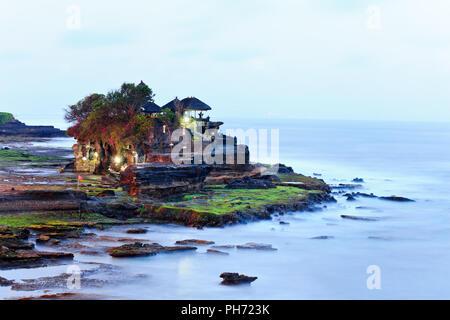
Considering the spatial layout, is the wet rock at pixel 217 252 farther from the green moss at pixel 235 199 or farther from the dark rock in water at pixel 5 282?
the dark rock in water at pixel 5 282

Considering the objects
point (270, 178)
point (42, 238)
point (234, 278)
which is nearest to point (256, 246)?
point (234, 278)

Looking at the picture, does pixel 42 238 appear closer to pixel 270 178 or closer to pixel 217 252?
pixel 217 252

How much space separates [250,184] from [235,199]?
7169 mm

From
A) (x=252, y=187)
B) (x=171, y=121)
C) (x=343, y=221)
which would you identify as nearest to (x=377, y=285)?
(x=343, y=221)

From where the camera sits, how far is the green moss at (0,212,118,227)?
33.9 meters

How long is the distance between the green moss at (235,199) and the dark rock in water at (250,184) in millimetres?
748

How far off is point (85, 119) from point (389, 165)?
50.1m

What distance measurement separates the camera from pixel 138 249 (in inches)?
1165

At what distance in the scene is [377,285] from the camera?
94.7 feet

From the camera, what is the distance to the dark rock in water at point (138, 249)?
28914 mm

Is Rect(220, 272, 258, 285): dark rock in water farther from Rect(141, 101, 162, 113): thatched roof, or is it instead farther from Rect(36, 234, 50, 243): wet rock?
Rect(141, 101, 162, 113): thatched roof

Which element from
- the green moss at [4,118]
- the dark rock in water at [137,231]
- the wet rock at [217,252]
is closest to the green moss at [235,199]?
the dark rock in water at [137,231]

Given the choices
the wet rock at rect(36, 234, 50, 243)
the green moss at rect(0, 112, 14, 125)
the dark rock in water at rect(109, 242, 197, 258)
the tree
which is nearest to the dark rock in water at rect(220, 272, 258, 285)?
the dark rock in water at rect(109, 242, 197, 258)

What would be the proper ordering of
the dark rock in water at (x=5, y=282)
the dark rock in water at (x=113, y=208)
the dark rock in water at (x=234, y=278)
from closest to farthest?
the dark rock in water at (x=5, y=282) < the dark rock in water at (x=234, y=278) < the dark rock in water at (x=113, y=208)
